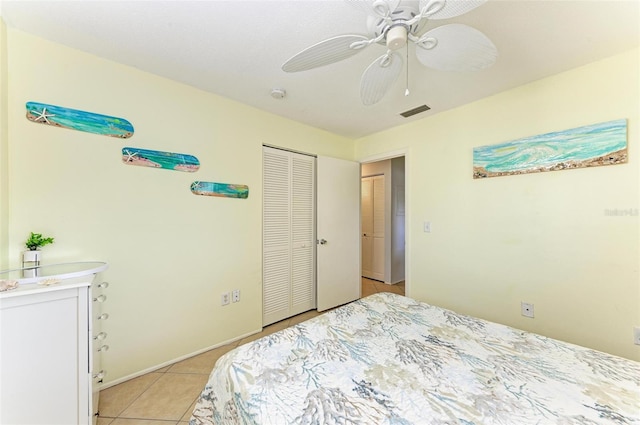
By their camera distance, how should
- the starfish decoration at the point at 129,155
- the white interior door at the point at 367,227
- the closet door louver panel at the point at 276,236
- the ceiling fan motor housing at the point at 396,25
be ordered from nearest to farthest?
the ceiling fan motor housing at the point at 396,25 < the starfish decoration at the point at 129,155 < the closet door louver panel at the point at 276,236 < the white interior door at the point at 367,227

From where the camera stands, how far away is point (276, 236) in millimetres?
2734

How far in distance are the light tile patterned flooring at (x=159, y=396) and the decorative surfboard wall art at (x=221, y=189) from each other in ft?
4.68

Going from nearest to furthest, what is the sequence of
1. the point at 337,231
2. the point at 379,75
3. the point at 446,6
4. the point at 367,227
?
the point at 446,6 → the point at 379,75 → the point at 337,231 → the point at 367,227

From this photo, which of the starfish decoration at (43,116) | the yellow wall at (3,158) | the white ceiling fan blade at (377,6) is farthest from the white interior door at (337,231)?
the yellow wall at (3,158)

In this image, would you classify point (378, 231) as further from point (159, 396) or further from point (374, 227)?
point (159, 396)

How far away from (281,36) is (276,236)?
72.7 inches

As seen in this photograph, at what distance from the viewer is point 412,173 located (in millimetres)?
2822

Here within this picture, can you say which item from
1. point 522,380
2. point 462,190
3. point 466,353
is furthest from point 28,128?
point 462,190

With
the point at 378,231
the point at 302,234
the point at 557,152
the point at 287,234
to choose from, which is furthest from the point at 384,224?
the point at 557,152

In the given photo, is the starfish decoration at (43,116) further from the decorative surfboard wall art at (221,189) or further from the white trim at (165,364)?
the white trim at (165,364)

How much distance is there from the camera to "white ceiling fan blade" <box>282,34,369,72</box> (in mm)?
1086

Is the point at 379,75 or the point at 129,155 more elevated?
the point at 379,75

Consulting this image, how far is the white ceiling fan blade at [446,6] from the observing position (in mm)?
911

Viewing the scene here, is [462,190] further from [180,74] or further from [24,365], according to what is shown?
[24,365]
